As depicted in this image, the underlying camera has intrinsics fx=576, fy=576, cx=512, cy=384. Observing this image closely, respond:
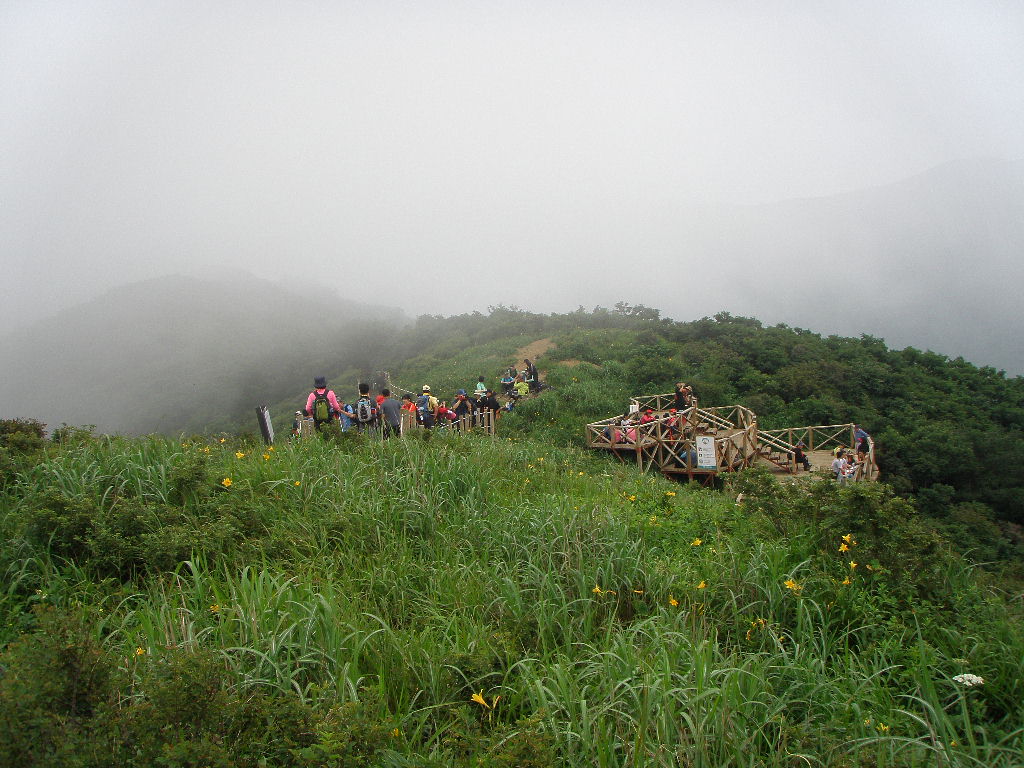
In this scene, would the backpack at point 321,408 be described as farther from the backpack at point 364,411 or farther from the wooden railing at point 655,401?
the wooden railing at point 655,401

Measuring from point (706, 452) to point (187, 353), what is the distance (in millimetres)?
→ 71794

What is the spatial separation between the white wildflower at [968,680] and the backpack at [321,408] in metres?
7.39

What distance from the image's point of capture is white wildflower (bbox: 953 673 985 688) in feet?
9.30

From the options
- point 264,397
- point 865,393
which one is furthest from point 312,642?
point 264,397

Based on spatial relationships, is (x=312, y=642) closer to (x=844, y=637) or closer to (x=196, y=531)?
(x=196, y=531)

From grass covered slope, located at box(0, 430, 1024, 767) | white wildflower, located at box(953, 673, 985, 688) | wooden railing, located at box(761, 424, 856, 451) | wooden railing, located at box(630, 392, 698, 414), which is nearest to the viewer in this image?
grass covered slope, located at box(0, 430, 1024, 767)

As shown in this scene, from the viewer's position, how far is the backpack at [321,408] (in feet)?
27.2

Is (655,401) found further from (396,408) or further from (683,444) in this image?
(396,408)

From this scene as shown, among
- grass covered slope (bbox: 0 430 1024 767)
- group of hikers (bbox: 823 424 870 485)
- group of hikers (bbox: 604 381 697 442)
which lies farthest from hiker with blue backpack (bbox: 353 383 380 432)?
group of hikers (bbox: 823 424 870 485)

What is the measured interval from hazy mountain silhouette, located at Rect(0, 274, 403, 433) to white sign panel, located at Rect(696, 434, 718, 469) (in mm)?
36434

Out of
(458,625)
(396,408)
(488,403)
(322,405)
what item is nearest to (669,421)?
(488,403)

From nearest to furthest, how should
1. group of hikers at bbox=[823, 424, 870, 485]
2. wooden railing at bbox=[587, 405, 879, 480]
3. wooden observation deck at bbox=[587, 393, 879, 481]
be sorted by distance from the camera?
group of hikers at bbox=[823, 424, 870, 485], wooden observation deck at bbox=[587, 393, 879, 481], wooden railing at bbox=[587, 405, 879, 480]

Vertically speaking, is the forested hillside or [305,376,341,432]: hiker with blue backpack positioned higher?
[305,376,341,432]: hiker with blue backpack

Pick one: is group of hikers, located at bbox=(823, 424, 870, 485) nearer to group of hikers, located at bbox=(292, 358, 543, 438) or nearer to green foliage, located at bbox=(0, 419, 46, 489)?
group of hikers, located at bbox=(292, 358, 543, 438)
